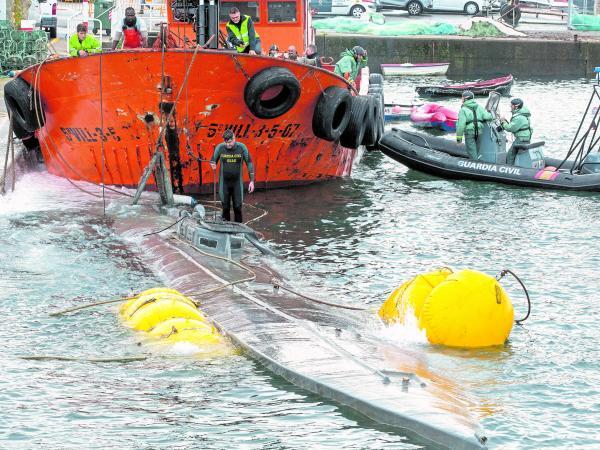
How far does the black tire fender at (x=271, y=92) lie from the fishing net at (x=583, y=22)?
32.2m

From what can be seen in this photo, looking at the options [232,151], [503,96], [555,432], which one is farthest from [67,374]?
[503,96]

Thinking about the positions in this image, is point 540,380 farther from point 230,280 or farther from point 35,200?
point 35,200

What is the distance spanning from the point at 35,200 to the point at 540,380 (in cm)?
1053

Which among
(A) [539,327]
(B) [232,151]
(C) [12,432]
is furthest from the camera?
(B) [232,151]

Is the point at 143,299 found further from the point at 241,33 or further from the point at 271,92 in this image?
the point at 241,33

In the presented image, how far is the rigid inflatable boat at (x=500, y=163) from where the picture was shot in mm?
19906

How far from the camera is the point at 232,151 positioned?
16.3 m

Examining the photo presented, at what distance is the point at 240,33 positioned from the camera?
19.1m

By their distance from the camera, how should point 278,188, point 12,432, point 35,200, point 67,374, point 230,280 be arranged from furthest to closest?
point 278,188, point 35,200, point 230,280, point 67,374, point 12,432

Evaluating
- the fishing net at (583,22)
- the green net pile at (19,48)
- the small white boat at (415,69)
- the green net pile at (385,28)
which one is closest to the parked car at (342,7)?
the green net pile at (385,28)

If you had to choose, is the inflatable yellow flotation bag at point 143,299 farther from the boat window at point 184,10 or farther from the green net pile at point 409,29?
the green net pile at point 409,29

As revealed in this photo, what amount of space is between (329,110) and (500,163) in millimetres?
4323

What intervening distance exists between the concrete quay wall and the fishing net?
150 inches

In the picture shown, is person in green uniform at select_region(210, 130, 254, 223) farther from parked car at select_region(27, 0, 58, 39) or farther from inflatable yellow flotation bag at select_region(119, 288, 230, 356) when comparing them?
parked car at select_region(27, 0, 58, 39)
